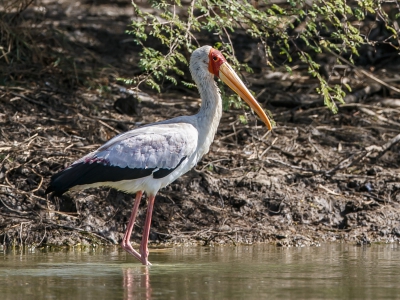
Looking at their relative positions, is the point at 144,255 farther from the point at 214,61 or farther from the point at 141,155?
the point at 214,61

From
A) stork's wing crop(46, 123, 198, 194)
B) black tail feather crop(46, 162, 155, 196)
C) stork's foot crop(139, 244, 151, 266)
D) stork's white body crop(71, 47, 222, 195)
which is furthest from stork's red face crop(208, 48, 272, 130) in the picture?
stork's foot crop(139, 244, 151, 266)

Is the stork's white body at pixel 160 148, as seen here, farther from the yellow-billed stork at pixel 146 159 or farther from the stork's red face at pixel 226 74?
the stork's red face at pixel 226 74

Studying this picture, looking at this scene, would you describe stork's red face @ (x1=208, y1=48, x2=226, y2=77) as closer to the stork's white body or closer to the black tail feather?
the stork's white body

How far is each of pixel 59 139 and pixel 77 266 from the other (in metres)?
3.59

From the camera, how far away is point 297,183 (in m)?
11.7

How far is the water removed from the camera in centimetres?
716

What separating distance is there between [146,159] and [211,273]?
1705 millimetres

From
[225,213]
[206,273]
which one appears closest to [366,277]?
[206,273]

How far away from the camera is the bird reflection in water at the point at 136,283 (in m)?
7.04

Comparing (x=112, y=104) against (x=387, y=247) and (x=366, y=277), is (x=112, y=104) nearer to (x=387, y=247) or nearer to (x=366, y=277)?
(x=387, y=247)

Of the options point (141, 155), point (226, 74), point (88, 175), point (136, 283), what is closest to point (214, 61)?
point (226, 74)

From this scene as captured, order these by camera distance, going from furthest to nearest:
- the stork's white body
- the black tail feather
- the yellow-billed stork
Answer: the stork's white body, the yellow-billed stork, the black tail feather

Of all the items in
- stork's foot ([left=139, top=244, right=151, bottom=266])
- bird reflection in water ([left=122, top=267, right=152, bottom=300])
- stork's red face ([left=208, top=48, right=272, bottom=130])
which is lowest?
bird reflection in water ([left=122, top=267, right=152, bottom=300])

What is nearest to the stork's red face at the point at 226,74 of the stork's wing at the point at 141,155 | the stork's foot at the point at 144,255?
the stork's wing at the point at 141,155
